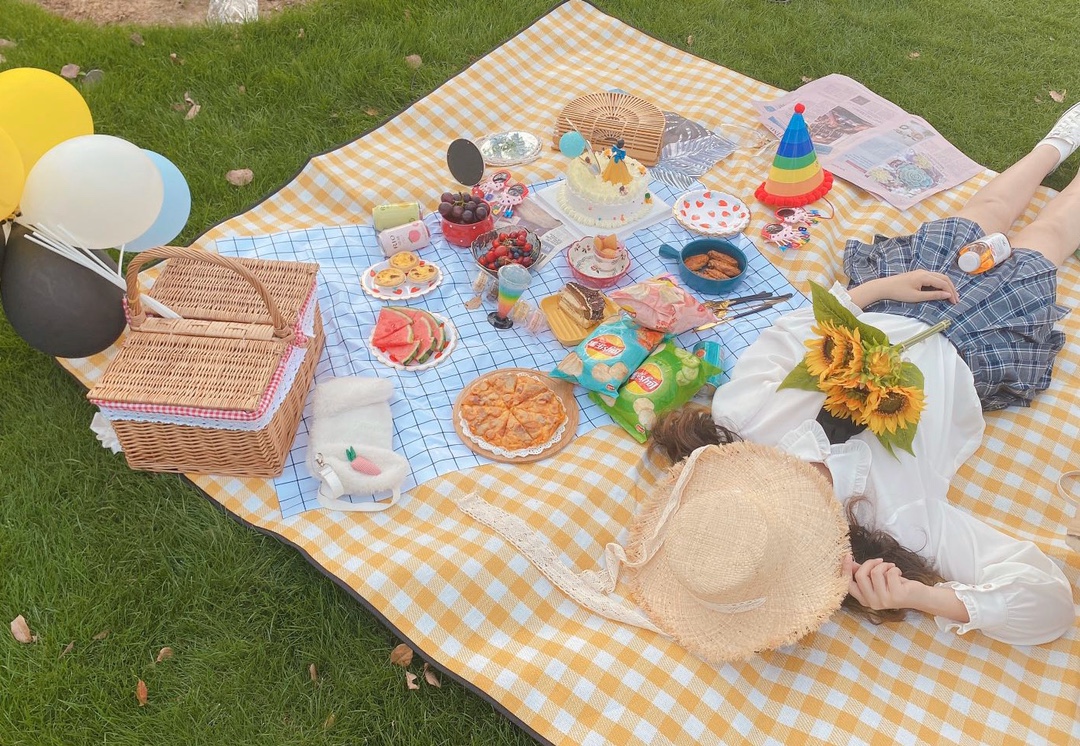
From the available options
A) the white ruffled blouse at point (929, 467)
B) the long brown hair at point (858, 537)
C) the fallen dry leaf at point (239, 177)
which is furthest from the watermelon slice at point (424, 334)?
the fallen dry leaf at point (239, 177)

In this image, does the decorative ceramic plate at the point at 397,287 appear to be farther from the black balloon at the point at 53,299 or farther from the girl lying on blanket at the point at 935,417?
the girl lying on blanket at the point at 935,417

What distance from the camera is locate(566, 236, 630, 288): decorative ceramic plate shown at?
3.44m

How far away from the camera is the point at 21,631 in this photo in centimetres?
235

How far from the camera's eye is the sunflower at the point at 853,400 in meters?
2.31

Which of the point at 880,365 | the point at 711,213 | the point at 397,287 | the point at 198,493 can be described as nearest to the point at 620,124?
the point at 711,213

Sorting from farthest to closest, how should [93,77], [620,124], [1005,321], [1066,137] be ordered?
1. [93,77]
2. [620,124]
3. [1066,137]
4. [1005,321]

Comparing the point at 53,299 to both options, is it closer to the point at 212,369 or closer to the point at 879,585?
the point at 212,369

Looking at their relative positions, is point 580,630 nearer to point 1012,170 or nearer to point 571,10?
point 1012,170

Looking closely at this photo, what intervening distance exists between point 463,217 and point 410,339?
716mm

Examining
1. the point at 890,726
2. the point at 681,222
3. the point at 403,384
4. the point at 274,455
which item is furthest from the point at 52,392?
the point at 890,726

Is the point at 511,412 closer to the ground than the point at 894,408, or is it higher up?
closer to the ground

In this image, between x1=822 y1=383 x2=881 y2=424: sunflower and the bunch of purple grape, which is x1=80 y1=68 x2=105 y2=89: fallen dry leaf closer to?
the bunch of purple grape

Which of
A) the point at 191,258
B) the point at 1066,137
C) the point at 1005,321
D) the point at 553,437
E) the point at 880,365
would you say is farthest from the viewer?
the point at 1066,137

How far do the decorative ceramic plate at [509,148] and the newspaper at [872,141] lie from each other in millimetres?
1371
